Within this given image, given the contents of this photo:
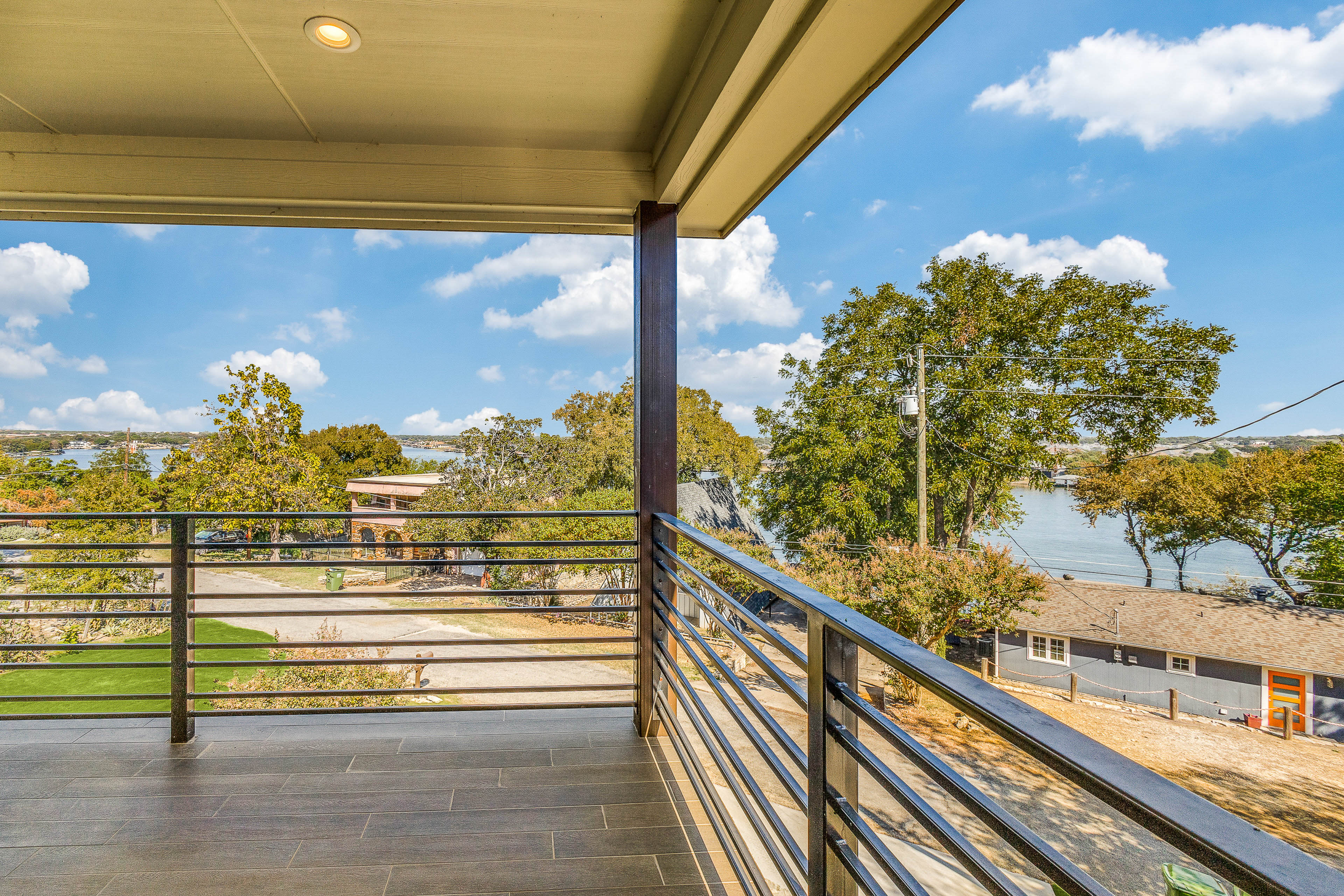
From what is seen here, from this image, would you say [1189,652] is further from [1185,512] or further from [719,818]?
[719,818]

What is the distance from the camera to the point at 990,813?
1.78ft

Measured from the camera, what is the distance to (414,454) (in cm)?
483

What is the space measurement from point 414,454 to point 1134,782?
16.4 ft

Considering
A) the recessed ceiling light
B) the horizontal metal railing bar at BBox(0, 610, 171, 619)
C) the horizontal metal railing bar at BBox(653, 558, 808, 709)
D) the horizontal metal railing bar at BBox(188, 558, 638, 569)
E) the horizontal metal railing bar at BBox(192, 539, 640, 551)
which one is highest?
the recessed ceiling light

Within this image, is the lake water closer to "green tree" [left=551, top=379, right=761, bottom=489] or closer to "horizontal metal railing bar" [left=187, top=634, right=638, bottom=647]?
"green tree" [left=551, top=379, right=761, bottom=489]

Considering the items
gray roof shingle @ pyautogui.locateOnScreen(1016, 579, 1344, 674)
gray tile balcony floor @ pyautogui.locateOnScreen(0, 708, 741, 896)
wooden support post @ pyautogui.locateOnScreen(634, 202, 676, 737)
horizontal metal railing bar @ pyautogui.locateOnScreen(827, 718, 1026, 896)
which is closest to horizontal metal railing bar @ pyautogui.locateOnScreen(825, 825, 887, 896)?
horizontal metal railing bar @ pyautogui.locateOnScreen(827, 718, 1026, 896)

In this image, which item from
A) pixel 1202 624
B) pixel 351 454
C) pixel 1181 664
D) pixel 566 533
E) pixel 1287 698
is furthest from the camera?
pixel 566 533

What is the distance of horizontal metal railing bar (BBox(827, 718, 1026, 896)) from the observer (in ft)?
1.77

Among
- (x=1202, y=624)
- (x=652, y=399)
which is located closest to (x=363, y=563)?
(x=652, y=399)

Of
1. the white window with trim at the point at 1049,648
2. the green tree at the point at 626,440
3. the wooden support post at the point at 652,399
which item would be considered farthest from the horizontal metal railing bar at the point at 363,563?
the white window with trim at the point at 1049,648

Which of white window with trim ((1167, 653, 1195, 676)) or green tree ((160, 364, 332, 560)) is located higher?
green tree ((160, 364, 332, 560))

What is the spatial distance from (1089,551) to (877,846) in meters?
5.28

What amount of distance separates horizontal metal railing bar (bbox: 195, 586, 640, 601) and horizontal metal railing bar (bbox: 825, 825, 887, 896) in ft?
4.56

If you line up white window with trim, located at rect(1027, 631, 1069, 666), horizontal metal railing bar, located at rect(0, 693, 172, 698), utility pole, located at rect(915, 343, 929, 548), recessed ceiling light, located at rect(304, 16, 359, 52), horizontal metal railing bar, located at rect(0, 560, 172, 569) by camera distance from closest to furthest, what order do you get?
1. recessed ceiling light, located at rect(304, 16, 359, 52)
2. horizontal metal railing bar, located at rect(0, 693, 172, 698)
3. horizontal metal railing bar, located at rect(0, 560, 172, 569)
4. white window with trim, located at rect(1027, 631, 1069, 666)
5. utility pole, located at rect(915, 343, 929, 548)
